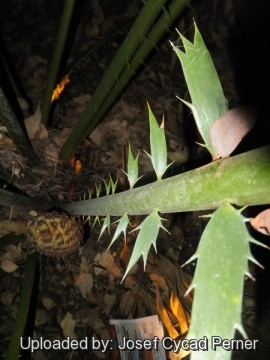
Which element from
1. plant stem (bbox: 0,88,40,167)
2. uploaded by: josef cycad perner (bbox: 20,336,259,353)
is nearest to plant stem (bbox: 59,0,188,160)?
plant stem (bbox: 0,88,40,167)

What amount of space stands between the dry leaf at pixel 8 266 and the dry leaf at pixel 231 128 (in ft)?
3.12

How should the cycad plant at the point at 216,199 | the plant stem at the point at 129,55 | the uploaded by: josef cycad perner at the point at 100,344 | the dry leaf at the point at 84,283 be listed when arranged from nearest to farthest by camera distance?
the cycad plant at the point at 216,199
the plant stem at the point at 129,55
the uploaded by: josef cycad perner at the point at 100,344
the dry leaf at the point at 84,283

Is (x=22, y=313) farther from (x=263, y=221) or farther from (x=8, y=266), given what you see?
(x=263, y=221)

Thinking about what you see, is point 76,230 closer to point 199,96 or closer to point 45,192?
point 45,192

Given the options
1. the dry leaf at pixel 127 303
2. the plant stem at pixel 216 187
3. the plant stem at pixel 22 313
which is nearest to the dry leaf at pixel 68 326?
the dry leaf at pixel 127 303

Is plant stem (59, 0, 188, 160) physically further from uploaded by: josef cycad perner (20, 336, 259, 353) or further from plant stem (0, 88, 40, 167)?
uploaded by: josef cycad perner (20, 336, 259, 353)

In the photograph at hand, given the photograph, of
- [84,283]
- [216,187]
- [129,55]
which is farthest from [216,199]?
[84,283]

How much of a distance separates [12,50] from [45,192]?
61 centimetres

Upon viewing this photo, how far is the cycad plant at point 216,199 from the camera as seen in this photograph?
28 cm

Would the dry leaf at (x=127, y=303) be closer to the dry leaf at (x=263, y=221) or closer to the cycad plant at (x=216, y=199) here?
the cycad plant at (x=216, y=199)

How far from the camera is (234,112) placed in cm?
33

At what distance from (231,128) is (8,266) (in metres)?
0.98

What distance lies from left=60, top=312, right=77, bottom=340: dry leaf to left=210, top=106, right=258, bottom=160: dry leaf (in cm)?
100

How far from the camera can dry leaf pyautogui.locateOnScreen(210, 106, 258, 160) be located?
1.08 feet
